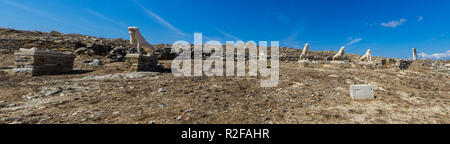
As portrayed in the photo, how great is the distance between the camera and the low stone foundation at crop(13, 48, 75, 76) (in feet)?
20.3

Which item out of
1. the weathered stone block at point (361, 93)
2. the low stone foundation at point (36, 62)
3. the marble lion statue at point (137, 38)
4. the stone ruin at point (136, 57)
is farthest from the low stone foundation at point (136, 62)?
the weathered stone block at point (361, 93)

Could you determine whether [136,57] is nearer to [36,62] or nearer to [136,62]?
[136,62]

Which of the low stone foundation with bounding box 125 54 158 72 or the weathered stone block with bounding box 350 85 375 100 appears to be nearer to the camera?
the weathered stone block with bounding box 350 85 375 100

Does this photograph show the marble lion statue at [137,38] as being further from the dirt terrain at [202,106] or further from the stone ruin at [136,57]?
the dirt terrain at [202,106]

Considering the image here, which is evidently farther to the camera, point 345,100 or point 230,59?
point 230,59

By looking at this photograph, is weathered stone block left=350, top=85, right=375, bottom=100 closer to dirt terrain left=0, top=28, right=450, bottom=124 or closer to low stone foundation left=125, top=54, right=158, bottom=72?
dirt terrain left=0, top=28, right=450, bottom=124

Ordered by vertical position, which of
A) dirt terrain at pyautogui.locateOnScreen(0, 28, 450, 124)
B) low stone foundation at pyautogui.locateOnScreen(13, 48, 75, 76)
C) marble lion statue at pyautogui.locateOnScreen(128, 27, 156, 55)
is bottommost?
dirt terrain at pyautogui.locateOnScreen(0, 28, 450, 124)

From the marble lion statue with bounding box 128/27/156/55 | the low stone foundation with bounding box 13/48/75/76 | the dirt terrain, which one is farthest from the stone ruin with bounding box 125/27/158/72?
the low stone foundation with bounding box 13/48/75/76

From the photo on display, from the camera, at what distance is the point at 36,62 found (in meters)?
6.32

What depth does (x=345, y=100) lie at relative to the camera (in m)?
4.32

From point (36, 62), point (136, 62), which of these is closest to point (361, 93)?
point (136, 62)
